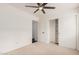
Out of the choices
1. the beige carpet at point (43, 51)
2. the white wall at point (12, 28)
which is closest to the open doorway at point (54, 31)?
the white wall at point (12, 28)

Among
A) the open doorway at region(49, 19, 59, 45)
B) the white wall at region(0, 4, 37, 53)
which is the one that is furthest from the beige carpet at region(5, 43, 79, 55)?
the open doorway at region(49, 19, 59, 45)

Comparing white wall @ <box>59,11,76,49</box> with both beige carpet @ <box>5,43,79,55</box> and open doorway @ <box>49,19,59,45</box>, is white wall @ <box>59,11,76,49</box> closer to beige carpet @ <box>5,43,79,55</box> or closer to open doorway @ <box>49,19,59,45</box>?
beige carpet @ <box>5,43,79,55</box>

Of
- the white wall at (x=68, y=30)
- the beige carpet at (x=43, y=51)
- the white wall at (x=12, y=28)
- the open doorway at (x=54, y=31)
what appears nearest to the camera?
the beige carpet at (x=43, y=51)

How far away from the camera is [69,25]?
13.6ft

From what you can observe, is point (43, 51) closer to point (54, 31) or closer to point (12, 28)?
point (12, 28)

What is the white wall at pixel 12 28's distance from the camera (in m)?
3.24

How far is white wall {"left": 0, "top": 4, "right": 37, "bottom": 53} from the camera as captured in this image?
3.24 meters

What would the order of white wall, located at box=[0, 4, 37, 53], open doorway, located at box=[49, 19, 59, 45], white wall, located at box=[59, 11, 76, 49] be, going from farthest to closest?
1. open doorway, located at box=[49, 19, 59, 45]
2. white wall, located at box=[59, 11, 76, 49]
3. white wall, located at box=[0, 4, 37, 53]

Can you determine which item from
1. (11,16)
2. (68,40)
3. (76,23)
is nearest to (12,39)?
(11,16)

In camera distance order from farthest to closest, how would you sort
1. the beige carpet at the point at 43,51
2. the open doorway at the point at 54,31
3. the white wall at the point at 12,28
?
the open doorway at the point at 54,31
the white wall at the point at 12,28
the beige carpet at the point at 43,51

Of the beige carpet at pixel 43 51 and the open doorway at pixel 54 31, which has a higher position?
the open doorway at pixel 54 31

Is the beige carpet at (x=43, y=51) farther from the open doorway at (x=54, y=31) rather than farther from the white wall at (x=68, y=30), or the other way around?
the open doorway at (x=54, y=31)
